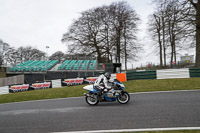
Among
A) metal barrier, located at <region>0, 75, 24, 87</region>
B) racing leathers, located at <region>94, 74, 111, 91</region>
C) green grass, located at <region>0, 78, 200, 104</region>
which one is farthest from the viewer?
metal barrier, located at <region>0, 75, 24, 87</region>

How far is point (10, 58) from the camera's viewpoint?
52.8 metres

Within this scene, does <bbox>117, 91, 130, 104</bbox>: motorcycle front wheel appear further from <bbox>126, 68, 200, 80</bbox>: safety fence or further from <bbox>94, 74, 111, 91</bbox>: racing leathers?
<bbox>126, 68, 200, 80</bbox>: safety fence

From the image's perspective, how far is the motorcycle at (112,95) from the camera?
7664 millimetres

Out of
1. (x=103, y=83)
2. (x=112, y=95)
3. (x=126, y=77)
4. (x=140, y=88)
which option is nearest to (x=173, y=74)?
(x=126, y=77)

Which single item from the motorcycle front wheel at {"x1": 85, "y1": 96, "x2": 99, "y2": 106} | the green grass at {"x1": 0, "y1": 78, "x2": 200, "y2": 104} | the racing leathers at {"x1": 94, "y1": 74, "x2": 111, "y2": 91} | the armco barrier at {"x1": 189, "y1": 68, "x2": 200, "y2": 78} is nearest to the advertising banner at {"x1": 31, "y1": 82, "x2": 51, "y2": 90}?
the green grass at {"x1": 0, "y1": 78, "x2": 200, "y2": 104}

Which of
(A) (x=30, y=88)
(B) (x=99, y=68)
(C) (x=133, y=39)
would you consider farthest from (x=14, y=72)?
(C) (x=133, y=39)

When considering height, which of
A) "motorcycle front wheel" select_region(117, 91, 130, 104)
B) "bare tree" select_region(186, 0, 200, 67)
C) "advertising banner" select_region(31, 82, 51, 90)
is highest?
"bare tree" select_region(186, 0, 200, 67)

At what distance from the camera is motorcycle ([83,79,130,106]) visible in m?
7.66

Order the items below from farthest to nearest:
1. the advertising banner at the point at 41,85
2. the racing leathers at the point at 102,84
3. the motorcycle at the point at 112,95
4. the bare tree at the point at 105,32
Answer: the bare tree at the point at 105,32 < the advertising banner at the point at 41,85 < the racing leathers at the point at 102,84 < the motorcycle at the point at 112,95

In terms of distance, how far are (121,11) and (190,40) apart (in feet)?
51.7

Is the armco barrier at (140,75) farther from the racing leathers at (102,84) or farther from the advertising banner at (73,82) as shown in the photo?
the racing leathers at (102,84)

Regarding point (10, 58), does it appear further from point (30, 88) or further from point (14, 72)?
point (30, 88)

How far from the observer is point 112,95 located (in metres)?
7.64

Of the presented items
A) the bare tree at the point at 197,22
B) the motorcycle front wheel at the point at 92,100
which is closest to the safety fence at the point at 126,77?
the bare tree at the point at 197,22
